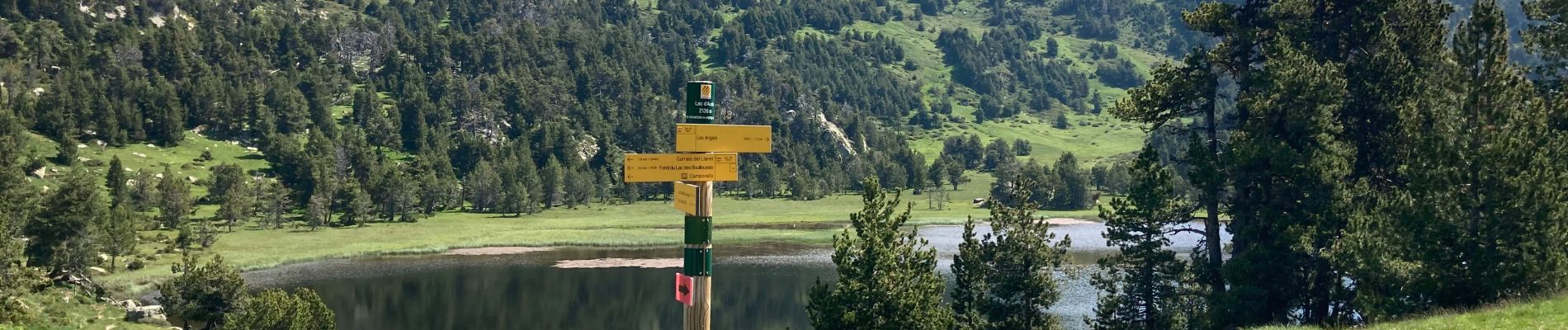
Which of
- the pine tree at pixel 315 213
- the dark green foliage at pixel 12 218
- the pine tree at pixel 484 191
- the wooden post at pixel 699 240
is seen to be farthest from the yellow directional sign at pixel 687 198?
the pine tree at pixel 484 191

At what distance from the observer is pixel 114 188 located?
13850cm

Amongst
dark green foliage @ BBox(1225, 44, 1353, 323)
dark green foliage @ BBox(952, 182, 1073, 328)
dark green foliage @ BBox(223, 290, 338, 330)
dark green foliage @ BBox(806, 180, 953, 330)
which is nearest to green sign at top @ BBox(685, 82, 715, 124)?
dark green foliage @ BBox(806, 180, 953, 330)

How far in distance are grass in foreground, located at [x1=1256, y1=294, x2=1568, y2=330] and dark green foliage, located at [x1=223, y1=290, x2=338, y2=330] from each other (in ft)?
155

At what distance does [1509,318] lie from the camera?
31.3m

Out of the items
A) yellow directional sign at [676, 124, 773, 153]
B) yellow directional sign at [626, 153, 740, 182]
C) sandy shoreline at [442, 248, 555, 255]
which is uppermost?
yellow directional sign at [676, 124, 773, 153]

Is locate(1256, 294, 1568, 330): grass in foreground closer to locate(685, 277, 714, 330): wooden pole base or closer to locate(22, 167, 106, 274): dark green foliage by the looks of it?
locate(685, 277, 714, 330): wooden pole base

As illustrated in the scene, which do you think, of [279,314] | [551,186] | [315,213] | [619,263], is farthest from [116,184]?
[279,314]

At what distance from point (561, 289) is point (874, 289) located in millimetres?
60372

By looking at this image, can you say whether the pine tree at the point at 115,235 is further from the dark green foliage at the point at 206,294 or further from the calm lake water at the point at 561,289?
the dark green foliage at the point at 206,294

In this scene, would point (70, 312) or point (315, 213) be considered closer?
point (70, 312)

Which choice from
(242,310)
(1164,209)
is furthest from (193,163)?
(1164,209)

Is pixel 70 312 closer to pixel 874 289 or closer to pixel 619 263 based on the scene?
pixel 874 289

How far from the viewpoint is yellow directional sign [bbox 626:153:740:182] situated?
30516mm

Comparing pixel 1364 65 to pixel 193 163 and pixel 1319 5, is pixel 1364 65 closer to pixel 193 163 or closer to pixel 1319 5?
pixel 1319 5
